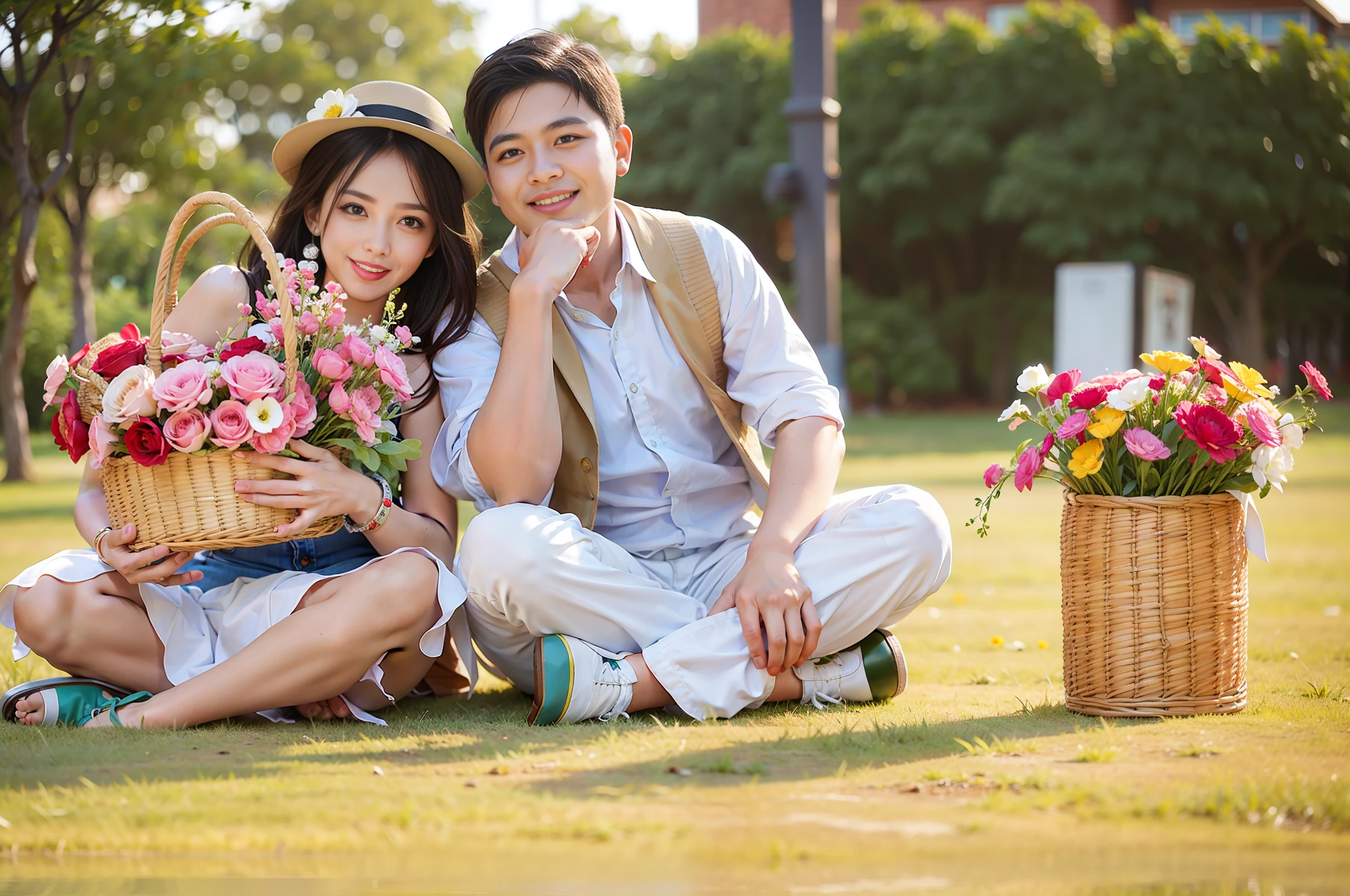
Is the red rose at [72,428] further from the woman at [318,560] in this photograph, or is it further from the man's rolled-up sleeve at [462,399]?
the man's rolled-up sleeve at [462,399]

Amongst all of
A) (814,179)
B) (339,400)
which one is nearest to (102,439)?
(339,400)

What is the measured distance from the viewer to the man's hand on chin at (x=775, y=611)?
2.87m

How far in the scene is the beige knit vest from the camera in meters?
3.24

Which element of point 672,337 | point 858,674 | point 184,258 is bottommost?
point 858,674

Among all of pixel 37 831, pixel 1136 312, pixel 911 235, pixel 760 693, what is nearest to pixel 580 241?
pixel 760 693

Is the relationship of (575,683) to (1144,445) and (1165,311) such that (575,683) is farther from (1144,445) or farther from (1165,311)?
(1165,311)

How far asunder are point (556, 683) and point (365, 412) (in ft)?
2.49

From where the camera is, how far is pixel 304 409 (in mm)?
2721

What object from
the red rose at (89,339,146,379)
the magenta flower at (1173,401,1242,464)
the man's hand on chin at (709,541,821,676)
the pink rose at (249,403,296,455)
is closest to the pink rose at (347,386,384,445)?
the pink rose at (249,403,296,455)

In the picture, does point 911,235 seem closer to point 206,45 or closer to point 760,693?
point 206,45

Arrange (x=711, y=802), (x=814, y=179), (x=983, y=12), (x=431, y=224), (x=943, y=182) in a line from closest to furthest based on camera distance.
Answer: (x=711, y=802) < (x=431, y=224) < (x=814, y=179) < (x=943, y=182) < (x=983, y=12)

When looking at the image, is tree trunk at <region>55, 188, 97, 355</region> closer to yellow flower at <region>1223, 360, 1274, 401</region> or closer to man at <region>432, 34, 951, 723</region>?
man at <region>432, 34, 951, 723</region>

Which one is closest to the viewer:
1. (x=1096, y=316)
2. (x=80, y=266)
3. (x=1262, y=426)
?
(x=1262, y=426)

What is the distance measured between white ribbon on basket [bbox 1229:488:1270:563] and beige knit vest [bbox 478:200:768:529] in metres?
1.17
